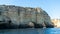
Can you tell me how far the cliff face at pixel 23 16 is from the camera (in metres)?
68.0

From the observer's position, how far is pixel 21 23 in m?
72.4

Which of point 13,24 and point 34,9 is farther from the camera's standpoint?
point 34,9

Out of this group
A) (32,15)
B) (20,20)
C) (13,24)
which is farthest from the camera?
(32,15)

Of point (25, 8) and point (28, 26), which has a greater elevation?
point (25, 8)

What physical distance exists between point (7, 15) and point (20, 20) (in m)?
6.54

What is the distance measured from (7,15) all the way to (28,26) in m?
10.8

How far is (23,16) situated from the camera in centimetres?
7562

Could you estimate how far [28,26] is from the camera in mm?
75438

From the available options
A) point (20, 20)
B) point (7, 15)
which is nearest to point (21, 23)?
point (20, 20)

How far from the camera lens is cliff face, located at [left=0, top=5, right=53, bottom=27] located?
68.0 m

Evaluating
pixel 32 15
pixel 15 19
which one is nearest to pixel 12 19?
pixel 15 19

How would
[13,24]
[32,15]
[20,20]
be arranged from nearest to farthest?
[13,24] → [20,20] → [32,15]

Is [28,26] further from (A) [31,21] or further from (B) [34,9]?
(B) [34,9]

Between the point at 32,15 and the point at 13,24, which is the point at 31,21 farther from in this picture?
the point at 13,24
